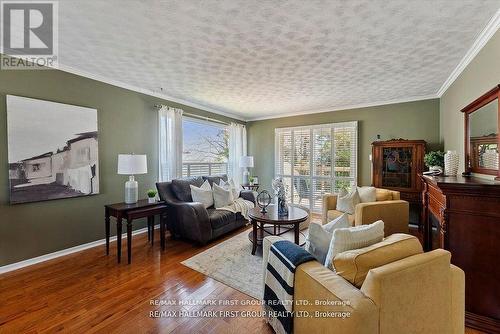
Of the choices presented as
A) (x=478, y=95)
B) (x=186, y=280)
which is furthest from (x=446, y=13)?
(x=186, y=280)

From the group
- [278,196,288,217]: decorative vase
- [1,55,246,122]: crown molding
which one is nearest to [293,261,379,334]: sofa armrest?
[278,196,288,217]: decorative vase

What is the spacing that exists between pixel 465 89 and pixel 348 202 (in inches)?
81.0

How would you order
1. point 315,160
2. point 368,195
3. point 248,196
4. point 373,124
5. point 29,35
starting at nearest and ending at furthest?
point 29,35, point 368,195, point 248,196, point 373,124, point 315,160

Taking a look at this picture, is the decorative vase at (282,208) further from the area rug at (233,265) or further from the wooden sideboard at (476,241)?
the wooden sideboard at (476,241)

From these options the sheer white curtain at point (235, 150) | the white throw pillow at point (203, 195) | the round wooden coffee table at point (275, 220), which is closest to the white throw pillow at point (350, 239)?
the round wooden coffee table at point (275, 220)

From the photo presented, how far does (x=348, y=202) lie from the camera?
358cm

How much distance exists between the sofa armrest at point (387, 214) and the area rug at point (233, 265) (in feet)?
5.11

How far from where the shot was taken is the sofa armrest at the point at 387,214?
10.3 ft

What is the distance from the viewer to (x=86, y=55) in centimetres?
261

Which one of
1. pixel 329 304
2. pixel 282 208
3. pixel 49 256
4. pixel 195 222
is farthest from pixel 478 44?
pixel 49 256

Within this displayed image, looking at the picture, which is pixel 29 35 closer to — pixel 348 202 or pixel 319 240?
pixel 319 240

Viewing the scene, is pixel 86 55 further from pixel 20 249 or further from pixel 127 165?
pixel 20 249

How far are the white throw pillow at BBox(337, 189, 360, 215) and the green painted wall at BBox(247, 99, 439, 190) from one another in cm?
148

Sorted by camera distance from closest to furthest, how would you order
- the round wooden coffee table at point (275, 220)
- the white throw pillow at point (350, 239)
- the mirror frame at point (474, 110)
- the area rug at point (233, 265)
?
the white throw pillow at point (350, 239)
the mirror frame at point (474, 110)
the area rug at point (233, 265)
the round wooden coffee table at point (275, 220)
